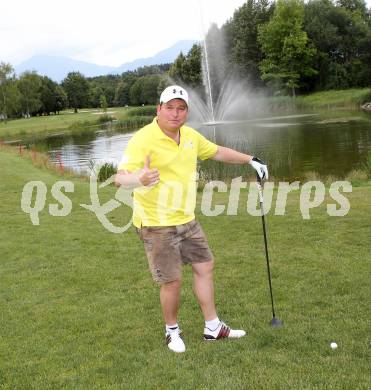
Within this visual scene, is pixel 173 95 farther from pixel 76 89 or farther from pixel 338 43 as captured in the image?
pixel 76 89

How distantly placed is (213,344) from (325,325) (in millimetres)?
1148

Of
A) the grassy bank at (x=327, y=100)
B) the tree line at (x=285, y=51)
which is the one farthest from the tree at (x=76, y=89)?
the grassy bank at (x=327, y=100)

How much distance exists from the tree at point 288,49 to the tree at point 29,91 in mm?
50345

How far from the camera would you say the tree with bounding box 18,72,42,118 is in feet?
338

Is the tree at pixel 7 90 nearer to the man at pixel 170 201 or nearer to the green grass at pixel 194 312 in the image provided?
the green grass at pixel 194 312

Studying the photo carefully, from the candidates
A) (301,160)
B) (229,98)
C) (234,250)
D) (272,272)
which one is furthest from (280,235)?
(229,98)

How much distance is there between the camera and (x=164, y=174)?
4629mm

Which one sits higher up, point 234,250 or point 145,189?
point 145,189

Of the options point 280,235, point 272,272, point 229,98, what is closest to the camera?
point 272,272

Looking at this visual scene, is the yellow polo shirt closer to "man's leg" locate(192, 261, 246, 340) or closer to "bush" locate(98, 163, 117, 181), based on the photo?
"man's leg" locate(192, 261, 246, 340)

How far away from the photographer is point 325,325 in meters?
5.16

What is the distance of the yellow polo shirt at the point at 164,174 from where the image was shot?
4.52 meters

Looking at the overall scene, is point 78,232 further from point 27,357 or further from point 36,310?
point 27,357

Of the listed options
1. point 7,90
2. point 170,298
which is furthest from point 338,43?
point 170,298
